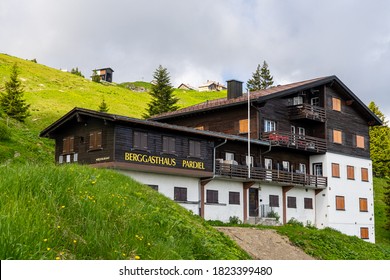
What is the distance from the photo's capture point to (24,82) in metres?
93.6

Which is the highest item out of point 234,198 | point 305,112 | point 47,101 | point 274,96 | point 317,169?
point 47,101

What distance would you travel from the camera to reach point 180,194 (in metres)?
34.6

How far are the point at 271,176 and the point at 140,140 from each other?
12624mm

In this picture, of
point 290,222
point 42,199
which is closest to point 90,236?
point 42,199

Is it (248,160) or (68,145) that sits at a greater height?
(68,145)

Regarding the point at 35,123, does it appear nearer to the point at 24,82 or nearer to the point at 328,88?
the point at 24,82

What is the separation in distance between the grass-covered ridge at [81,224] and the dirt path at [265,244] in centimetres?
967

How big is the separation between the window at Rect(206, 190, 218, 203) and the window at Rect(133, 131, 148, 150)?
253 inches

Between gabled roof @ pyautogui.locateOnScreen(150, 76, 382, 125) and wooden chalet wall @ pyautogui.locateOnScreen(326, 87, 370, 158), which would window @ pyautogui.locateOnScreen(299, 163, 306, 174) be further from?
gabled roof @ pyautogui.locateOnScreen(150, 76, 382, 125)

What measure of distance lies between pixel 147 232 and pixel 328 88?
3811 cm

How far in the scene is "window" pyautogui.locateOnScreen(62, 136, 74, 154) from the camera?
35969mm

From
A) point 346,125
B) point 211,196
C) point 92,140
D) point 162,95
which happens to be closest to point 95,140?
point 92,140

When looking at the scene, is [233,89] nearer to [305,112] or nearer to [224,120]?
[224,120]

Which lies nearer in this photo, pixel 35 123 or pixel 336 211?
pixel 336 211
